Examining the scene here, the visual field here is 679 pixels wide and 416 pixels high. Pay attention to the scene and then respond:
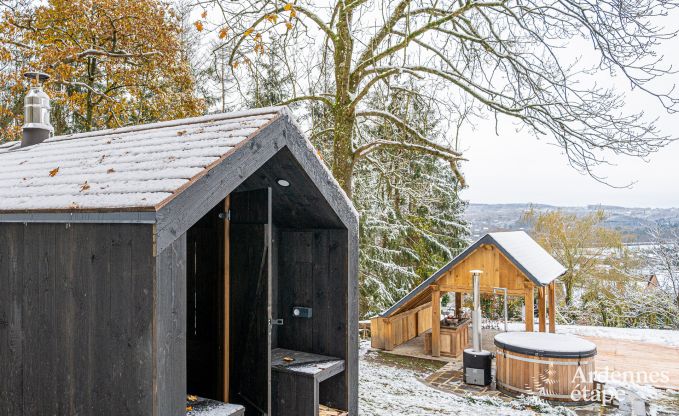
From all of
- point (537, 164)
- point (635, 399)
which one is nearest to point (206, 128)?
point (635, 399)

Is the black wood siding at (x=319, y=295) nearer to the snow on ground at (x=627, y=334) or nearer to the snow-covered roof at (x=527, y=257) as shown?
the snow-covered roof at (x=527, y=257)

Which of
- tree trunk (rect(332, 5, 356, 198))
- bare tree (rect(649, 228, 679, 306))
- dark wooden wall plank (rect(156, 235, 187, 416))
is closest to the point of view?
dark wooden wall plank (rect(156, 235, 187, 416))

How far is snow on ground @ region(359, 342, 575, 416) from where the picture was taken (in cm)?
695

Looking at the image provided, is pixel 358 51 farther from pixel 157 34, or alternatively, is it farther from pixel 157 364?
pixel 157 364

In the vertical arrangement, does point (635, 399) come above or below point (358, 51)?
below

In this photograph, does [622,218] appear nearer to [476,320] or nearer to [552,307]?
[552,307]

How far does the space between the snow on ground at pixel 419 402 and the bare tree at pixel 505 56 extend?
3.69m

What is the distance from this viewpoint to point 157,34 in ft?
45.6

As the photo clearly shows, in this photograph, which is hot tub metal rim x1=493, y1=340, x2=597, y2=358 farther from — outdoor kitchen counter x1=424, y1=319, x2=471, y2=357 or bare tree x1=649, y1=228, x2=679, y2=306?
bare tree x1=649, y1=228, x2=679, y2=306

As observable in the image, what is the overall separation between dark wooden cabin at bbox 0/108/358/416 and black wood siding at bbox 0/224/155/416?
0.01 meters

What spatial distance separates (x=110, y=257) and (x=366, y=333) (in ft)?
37.1

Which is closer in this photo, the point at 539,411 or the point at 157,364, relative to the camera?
the point at 157,364

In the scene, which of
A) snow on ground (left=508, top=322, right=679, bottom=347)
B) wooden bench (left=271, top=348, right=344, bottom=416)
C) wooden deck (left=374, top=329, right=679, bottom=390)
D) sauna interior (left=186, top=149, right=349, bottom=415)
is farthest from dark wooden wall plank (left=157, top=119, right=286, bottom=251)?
snow on ground (left=508, top=322, right=679, bottom=347)

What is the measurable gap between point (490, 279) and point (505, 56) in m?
4.49
